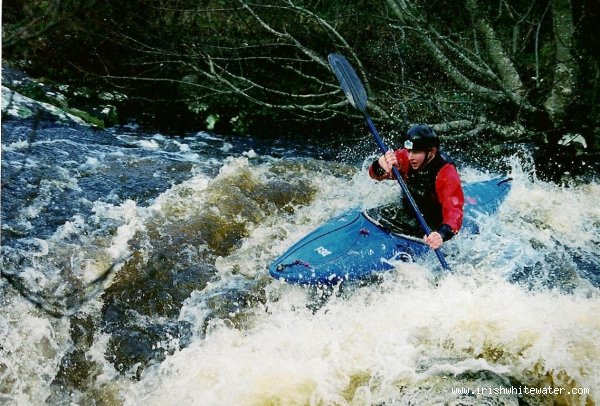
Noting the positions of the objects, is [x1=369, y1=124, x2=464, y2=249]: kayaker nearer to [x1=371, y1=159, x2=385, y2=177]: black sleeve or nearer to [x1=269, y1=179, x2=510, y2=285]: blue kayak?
[x1=371, y1=159, x2=385, y2=177]: black sleeve

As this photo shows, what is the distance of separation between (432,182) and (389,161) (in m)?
0.31

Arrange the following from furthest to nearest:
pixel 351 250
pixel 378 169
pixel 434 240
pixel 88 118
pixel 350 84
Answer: pixel 88 118 → pixel 350 84 → pixel 378 169 → pixel 351 250 → pixel 434 240

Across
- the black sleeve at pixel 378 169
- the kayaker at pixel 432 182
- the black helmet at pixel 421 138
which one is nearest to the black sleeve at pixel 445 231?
the kayaker at pixel 432 182

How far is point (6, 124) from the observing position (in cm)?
488

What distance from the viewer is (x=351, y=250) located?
3277 millimetres

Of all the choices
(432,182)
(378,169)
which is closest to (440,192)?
(432,182)

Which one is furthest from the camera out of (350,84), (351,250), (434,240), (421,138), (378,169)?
(350,84)

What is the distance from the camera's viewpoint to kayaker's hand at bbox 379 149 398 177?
11.0 ft

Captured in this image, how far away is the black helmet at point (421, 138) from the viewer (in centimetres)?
316

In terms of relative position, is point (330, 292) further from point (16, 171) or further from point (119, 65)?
point (119, 65)

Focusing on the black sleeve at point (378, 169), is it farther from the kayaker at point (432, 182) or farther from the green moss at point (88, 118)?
the green moss at point (88, 118)

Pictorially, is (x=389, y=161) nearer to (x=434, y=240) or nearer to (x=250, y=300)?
(x=434, y=240)

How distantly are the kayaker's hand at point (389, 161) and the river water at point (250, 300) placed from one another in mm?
665

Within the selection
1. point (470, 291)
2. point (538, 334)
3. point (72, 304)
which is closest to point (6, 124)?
point (72, 304)
